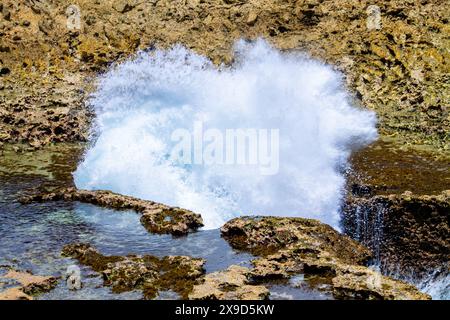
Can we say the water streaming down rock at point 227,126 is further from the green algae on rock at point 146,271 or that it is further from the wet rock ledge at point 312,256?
the green algae on rock at point 146,271

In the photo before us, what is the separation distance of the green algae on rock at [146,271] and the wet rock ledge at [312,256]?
103 centimetres

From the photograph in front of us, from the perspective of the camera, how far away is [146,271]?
8.70 metres

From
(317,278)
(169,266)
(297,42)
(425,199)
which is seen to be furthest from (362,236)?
(297,42)

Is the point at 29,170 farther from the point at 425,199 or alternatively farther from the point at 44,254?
the point at 425,199

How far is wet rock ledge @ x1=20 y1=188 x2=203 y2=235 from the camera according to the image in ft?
37.1

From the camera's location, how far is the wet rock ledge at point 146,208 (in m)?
11.3

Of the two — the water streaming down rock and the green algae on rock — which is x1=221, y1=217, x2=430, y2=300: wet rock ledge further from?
the water streaming down rock

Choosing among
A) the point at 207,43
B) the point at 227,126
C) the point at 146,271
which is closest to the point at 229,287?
the point at 146,271

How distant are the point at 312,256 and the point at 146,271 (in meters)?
2.74

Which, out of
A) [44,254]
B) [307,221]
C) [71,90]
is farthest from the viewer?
[71,90]

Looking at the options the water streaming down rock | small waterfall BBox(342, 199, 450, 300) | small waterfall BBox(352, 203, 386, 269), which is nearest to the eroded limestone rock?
small waterfall BBox(342, 199, 450, 300)

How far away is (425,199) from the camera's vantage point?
11.4 metres

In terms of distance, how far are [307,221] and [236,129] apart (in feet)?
28.3

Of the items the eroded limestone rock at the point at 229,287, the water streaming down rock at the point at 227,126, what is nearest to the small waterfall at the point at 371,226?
the water streaming down rock at the point at 227,126
